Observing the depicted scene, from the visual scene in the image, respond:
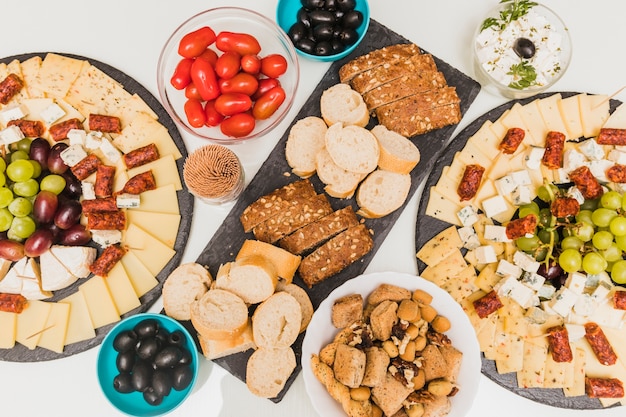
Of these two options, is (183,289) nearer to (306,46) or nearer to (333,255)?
(333,255)

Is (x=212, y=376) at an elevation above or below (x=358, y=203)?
below

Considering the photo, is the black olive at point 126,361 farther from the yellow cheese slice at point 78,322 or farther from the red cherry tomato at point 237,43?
the red cherry tomato at point 237,43

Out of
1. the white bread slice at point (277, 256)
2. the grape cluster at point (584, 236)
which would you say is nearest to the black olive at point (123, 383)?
the white bread slice at point (277, 256)

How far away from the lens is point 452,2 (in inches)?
81.8

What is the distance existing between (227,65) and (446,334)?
119 centimetres

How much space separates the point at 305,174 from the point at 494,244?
2.47 feet

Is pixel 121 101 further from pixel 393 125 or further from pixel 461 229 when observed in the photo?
pixel 461 229

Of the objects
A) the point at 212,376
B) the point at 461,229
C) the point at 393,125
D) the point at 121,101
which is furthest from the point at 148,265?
the point at 461,229

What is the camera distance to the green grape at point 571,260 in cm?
177

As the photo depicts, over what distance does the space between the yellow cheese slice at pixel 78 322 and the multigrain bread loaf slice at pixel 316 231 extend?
0.79 m

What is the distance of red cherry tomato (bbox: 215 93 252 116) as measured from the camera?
172 cm

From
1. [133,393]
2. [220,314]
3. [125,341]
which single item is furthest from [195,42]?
[133,393]

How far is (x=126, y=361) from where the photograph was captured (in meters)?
1.71

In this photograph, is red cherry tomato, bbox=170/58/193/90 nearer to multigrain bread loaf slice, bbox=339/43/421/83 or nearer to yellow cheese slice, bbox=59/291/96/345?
multigrain bread loaf slice, bbox=339/43/421/83
